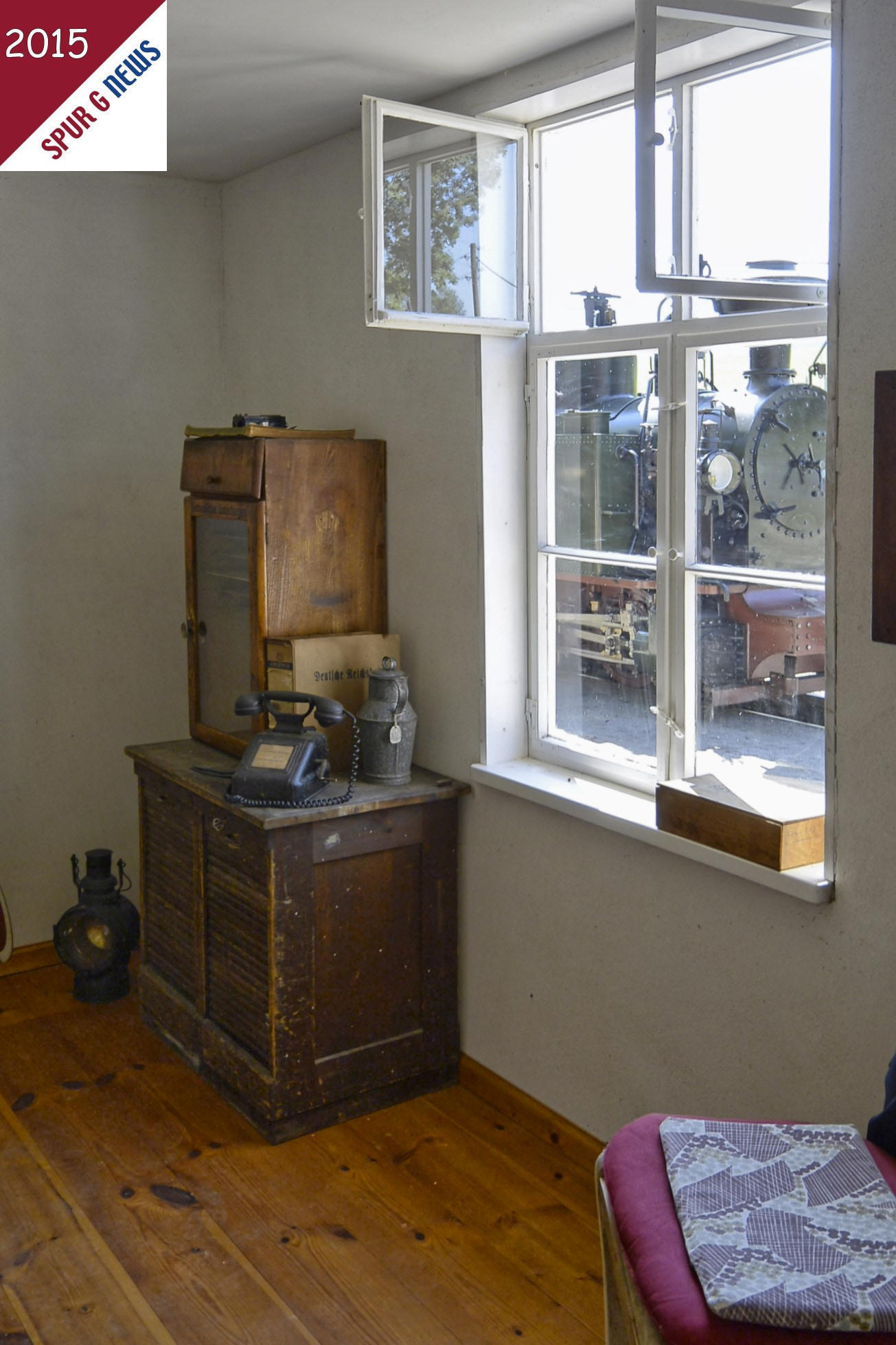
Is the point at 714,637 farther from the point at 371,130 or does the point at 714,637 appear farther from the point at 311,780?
the point at 371,130

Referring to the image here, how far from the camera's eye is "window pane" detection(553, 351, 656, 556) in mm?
3123

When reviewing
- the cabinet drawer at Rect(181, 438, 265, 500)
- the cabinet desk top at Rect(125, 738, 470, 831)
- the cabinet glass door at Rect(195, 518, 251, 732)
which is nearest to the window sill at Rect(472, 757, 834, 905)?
the cabinet desk top at Rect(125, 738, 470, 831)

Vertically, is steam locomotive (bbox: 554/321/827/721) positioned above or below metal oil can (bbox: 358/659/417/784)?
above

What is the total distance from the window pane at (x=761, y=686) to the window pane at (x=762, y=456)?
3.4 inches

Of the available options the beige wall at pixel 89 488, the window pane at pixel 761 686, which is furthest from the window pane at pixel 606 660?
the beige wall at pixel 89 488

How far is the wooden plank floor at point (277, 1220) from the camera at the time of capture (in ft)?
8.96

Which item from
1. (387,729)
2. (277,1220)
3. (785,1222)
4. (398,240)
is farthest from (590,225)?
(277,1220)

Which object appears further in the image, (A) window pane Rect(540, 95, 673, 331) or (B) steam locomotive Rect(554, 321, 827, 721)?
(A) window pane Rect(540, 95, 673, 331)

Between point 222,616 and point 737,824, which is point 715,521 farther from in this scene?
point 222,616

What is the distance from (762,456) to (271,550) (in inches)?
57.6

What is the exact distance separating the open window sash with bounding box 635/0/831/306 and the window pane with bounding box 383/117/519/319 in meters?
0.92

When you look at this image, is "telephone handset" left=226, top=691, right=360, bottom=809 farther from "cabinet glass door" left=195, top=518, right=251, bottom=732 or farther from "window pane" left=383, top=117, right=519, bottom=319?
"window pane" left=383, top=117, right=519, bottom=319

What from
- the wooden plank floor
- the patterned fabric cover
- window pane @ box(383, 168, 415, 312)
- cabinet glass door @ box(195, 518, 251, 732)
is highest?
window pane @ box(383, 168, 415, 312)
